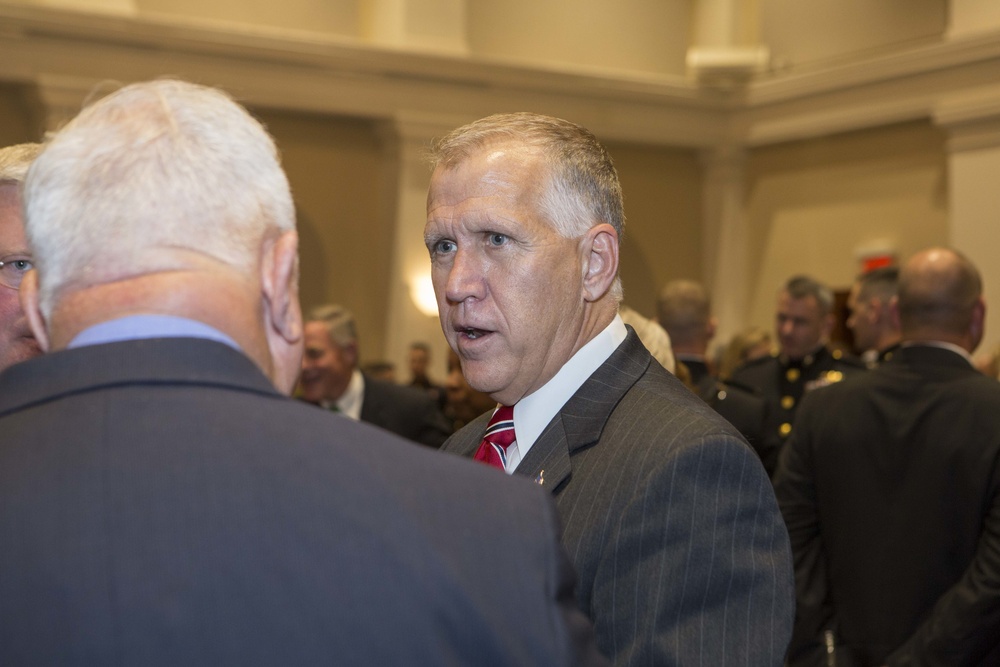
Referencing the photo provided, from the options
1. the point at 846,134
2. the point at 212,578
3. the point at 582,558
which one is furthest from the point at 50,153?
the point at 846,134

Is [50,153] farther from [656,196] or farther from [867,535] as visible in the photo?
[656,196]

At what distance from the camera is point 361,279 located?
11898mm

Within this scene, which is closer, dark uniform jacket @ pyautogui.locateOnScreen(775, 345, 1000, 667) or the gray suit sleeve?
the gray suit sleeve

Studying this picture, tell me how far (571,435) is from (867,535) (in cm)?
208

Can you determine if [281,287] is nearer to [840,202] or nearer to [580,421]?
[580,421]

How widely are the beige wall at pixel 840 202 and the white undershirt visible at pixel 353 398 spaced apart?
24.4 feet

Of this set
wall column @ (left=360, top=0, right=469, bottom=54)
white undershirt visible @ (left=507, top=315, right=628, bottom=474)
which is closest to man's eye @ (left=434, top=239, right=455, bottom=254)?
white undershirt visible @ (left=507, top=315, right=628, bottom=474)

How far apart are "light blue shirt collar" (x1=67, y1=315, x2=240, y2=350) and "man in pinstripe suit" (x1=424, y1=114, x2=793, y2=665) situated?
0.68 m

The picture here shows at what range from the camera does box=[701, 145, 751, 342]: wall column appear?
13.3 meters

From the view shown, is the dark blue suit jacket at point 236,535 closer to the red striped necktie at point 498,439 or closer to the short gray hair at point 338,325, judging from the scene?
the red striped necktie at point 498,439

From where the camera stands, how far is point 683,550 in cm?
157

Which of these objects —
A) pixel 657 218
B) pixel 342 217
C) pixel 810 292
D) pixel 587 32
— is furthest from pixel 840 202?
pixel 810 292

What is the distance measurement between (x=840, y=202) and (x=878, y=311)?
797 centimetres

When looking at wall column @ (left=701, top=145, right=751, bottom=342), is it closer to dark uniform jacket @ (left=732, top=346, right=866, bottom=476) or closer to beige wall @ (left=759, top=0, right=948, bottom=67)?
beige wall @ (left=759, top=0, right=948, bottom=67)
